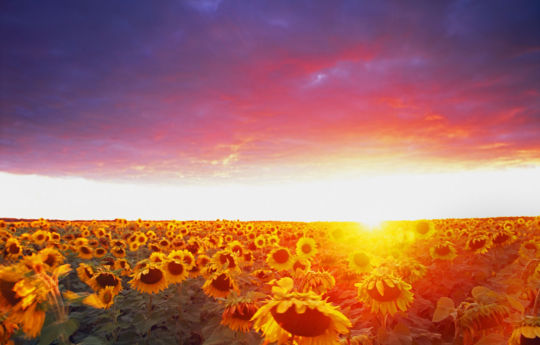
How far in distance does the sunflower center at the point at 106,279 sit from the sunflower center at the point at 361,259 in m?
7.12

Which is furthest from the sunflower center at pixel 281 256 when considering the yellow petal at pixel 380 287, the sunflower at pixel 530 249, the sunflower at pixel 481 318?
the sunflower at pixel 481 318

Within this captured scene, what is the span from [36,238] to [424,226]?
2192cm

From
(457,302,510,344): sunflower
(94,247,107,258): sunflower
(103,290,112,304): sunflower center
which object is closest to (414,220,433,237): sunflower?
(457,302,510,344): sunflower

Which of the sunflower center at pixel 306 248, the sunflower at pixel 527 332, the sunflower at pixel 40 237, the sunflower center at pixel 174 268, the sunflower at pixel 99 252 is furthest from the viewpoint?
the sunflower at pixel 40 237

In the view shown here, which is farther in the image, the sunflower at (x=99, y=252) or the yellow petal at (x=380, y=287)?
the sunflower at (x=99, y=252)

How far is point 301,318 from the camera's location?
2.93 meters

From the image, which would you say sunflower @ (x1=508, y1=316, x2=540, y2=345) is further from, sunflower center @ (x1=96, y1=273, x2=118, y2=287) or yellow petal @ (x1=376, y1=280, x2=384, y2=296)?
sunflower center @ (x1=96, y1=273, x2=118, y2=287)

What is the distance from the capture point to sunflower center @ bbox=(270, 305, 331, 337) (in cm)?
291

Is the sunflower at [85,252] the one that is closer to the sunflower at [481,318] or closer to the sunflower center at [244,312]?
the sunflower center at [244,312]

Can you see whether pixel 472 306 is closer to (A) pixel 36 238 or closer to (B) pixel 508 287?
(B) pixel 508 287

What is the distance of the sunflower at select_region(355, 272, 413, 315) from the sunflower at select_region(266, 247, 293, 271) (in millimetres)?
7801

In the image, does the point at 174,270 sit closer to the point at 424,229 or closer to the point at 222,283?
the point at 222,283

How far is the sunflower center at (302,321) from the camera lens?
2.91 meters

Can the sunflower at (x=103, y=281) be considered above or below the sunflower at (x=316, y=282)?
below
